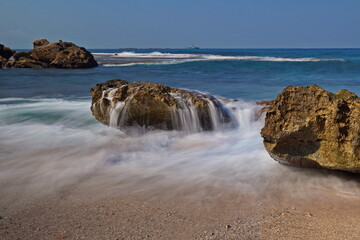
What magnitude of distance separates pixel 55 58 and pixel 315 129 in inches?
1090

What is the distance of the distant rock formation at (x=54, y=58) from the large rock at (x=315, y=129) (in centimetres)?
2567

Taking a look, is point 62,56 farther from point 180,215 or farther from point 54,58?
point 180,215

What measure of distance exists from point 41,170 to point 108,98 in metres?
2.16

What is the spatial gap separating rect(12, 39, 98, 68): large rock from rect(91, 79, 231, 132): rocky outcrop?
2284 cm

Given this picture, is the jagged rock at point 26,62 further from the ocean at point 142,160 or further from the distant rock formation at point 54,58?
the ocean at point 142,160

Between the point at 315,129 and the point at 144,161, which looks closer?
the point at 315,129

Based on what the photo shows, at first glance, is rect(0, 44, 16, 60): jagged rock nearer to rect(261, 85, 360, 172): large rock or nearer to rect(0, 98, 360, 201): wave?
rect(0, 98, 360, 201): wave

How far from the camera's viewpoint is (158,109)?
239 inches

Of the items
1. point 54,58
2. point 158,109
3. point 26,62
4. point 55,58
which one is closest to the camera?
point 158,109

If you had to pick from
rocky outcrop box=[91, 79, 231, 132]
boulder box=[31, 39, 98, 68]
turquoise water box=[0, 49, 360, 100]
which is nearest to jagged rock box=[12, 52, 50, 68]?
boulder box=[31, 39, 98, 68]

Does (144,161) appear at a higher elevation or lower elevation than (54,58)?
lower

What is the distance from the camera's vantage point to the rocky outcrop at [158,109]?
6.04 meters

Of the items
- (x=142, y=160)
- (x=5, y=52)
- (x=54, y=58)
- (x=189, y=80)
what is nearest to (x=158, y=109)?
(x=142, y=160)

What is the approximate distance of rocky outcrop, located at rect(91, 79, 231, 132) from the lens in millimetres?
6043
